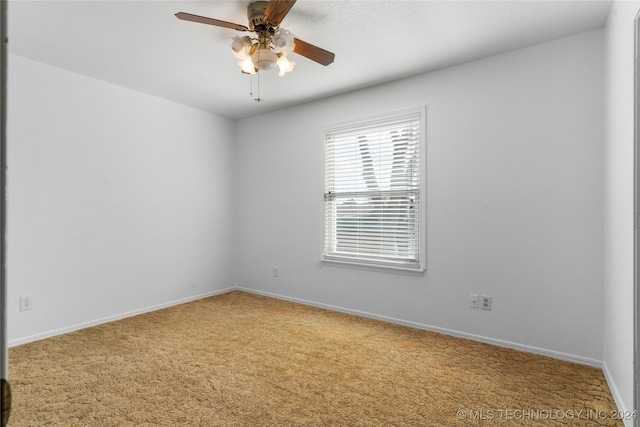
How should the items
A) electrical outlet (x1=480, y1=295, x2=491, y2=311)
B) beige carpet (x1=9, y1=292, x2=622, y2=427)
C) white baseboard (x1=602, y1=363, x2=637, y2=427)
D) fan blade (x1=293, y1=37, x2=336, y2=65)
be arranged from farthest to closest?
electrical outlet (x1=480, y1=295, x2=491, y2=311), fan blade (x1=293, y1=37, x2=336, y2=65), beige carpet (x1=9, y1=292, x2=622, y2=427), white baseboard (x1=602, y1=363, x2=637, y2=427)

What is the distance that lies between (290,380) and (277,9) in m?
2.29

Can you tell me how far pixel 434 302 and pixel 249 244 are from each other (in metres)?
2.61

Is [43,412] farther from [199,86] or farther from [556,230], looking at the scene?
[556,230]

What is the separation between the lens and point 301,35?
8.55 ft

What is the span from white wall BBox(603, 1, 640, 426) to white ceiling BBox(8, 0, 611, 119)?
0.42m

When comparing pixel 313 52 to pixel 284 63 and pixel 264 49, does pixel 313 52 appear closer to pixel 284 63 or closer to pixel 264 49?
pixel 284 63

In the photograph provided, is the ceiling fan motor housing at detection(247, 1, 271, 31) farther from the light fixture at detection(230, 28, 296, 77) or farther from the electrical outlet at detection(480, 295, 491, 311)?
the electrical outlet at detection(480, 295, 491, 311)

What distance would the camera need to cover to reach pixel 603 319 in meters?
2.47

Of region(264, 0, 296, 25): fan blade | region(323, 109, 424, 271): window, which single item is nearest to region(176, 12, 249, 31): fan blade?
region(264, 0, 296, 25): fan blade

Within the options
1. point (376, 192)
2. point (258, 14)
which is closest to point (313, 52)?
point (258, 14)

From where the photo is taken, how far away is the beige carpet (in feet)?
6.18

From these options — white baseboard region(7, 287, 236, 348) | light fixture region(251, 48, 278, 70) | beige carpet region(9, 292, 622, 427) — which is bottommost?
beige carpet region(9, 292, 622, 427)

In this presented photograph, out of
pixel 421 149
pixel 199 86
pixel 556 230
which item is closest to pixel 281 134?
pixel 199 86

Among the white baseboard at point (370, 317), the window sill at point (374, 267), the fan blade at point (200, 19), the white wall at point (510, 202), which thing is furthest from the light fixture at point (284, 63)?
the white baseboard at point (370, 317)
